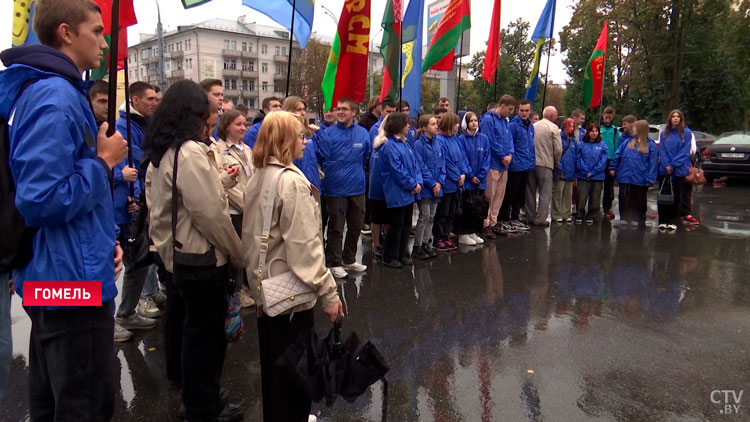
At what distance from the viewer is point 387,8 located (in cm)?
718

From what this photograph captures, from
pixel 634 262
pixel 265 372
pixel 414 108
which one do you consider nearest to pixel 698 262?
pixel 634 262

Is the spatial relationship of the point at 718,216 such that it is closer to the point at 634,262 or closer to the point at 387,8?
the point at 634,262

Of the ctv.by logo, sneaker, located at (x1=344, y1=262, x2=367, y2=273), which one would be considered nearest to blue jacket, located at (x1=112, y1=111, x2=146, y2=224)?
sneaker, located at (x1=344, y1=262, x2=367, y2=273)

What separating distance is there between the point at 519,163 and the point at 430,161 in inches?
95.8

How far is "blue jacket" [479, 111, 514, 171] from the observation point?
8633mm

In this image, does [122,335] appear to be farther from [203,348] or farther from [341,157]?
[341,157]

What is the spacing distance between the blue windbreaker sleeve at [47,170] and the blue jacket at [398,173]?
16.1 ft

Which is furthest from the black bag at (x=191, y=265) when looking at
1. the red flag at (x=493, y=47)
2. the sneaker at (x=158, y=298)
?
the red flag at (x=493, y=47)

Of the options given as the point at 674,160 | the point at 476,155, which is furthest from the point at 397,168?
the point at 674,160

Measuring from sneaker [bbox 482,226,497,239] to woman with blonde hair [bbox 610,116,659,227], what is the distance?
2.93 meters

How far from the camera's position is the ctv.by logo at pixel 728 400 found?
137 inches

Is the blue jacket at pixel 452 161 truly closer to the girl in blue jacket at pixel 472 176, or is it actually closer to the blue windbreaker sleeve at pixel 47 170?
the girl in blue jacket at pixel 472 176

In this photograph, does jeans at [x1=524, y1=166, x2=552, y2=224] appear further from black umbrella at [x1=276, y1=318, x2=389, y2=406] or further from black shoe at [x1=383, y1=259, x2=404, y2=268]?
black umbrella at [x1=276, y1=318, x2=389, y2=406]
